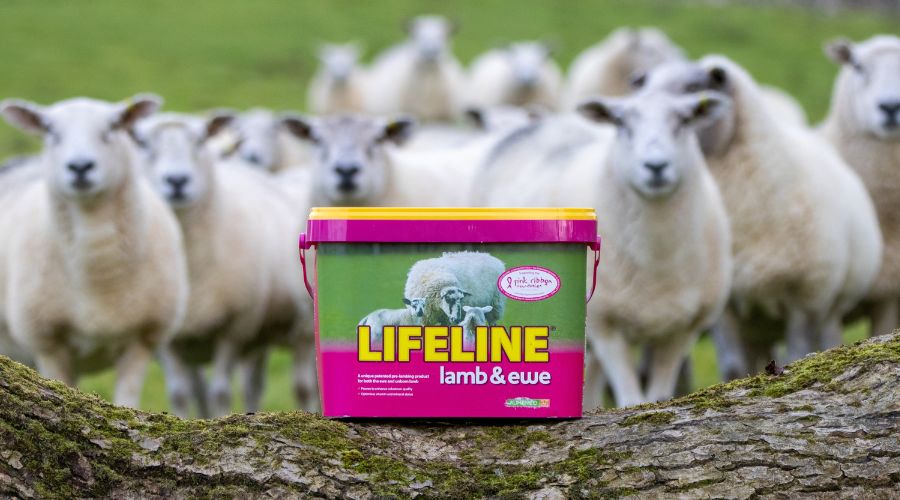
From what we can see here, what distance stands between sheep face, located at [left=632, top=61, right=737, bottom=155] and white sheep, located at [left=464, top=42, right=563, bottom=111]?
8.39 meters

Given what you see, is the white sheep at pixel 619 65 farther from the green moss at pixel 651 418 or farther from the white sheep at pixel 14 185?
the green moss at pixel 651 418

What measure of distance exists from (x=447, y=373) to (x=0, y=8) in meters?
25.0

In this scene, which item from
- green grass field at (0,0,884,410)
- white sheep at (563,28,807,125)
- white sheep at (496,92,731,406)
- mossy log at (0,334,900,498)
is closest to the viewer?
mossy log at (0,334,900,498)

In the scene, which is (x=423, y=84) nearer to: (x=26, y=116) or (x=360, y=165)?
(x=360, y=165)

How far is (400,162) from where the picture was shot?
7797 mm

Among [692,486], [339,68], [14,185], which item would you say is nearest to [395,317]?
[692,486]

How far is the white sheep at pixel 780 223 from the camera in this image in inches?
242

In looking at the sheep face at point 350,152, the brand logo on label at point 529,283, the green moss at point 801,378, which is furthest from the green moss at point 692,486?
the sheep face at point 350,152

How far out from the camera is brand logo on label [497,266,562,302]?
9.48 feet

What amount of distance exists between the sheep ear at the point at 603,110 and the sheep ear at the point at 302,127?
2.09m

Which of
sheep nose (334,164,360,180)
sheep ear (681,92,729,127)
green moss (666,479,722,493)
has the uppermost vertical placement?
sheep nose (334,164,360,180)

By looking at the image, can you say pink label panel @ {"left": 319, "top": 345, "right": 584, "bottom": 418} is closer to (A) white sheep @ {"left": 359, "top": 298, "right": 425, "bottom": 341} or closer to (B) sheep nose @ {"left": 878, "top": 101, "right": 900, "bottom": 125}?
(A) white sheep @ {"left": 359, "top": 298, "right": 425, "bottom": 341}

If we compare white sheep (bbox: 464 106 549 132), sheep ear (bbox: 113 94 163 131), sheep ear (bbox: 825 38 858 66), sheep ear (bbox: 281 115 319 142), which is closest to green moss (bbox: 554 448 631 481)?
sheep ear (bbox: 113 94 163 131)

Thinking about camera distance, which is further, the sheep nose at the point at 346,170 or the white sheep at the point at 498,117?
the white sheep at the point at 498,117
